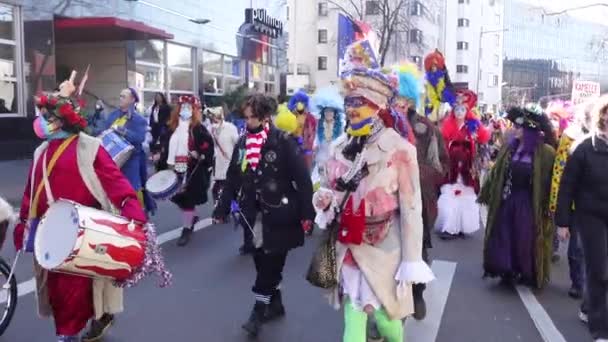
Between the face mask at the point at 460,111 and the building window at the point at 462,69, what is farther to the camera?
the building window at the point at 462,69

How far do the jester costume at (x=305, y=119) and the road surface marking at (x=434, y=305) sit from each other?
3014 millimetres

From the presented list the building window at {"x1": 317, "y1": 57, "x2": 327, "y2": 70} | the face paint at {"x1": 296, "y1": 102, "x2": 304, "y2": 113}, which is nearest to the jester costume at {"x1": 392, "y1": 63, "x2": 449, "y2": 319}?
the face paint at {"x1": 296, "y1": 102, "x2": 304, "y2": 113}

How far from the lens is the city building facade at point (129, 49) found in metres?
16.2

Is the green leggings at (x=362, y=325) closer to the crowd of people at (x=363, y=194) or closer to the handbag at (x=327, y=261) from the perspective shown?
the crowd of people at (x=363, y=194)

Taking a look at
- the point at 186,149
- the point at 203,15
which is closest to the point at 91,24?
the point at 203,15

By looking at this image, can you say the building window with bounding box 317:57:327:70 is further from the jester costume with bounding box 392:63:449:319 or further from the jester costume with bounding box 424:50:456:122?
the jester costume with bounding box 392:63:449:319

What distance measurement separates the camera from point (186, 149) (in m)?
8.30

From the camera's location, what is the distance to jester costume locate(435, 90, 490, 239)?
27.7 ft

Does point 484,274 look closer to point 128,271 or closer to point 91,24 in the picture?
point 128,271

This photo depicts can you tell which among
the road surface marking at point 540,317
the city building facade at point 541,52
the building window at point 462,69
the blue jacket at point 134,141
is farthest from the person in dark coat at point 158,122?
the city building facade at point 541,52

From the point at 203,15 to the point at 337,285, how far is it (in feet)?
77.0

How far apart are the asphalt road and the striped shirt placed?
128 cm

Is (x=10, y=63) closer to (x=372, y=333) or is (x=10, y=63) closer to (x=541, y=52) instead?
(x=372, y=333)

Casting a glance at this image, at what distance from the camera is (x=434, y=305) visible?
220 inches
